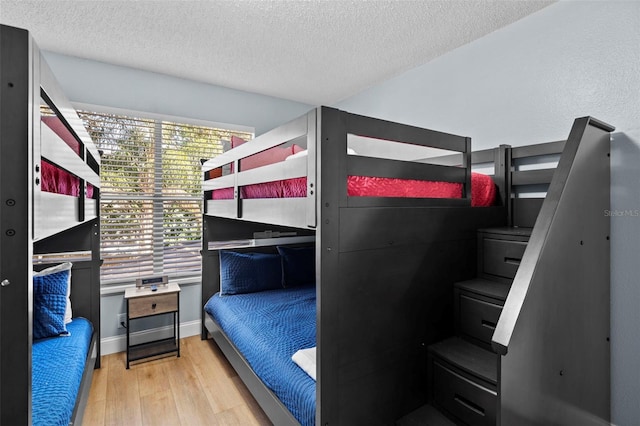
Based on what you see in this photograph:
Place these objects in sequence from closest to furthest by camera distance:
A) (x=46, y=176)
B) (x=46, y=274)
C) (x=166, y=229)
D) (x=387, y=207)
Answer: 1. (x=46, y=176)
2. (x=387, y=207)
3. (x=46, y=274)
4. (x=166, y=229)

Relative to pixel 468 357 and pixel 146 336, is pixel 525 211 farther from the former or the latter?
pixel 146 336

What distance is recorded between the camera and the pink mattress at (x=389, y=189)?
1381 millimetres

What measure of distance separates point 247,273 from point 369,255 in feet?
6.27

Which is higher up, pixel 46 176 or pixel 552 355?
pixel 46 176

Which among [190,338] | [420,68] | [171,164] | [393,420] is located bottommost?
[190,338]

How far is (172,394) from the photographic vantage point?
229 cm

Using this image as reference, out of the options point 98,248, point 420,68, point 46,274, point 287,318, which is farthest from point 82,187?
point 420,68

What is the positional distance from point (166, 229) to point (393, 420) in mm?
2650

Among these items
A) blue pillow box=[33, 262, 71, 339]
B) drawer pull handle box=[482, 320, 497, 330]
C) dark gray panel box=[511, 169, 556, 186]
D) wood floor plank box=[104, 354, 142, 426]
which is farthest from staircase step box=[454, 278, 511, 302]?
blue pillow box=[33, 262, 71, 339]

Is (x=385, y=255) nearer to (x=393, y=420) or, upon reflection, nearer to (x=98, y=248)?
(x=393, y=420)

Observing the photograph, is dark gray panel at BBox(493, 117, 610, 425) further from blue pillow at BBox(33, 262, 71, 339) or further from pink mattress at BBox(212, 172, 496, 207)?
blue pillow at BBox(33, 262, 71, 339)

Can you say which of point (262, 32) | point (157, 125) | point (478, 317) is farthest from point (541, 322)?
point (157, 125)

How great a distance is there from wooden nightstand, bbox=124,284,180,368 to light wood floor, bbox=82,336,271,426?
0.12m

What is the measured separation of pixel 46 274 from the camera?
2264mm
